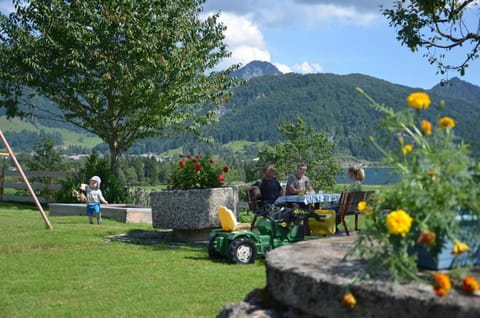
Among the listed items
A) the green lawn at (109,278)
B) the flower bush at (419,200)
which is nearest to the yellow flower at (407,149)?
the flower bush at (419,200)

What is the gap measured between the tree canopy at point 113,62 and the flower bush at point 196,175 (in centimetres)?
938

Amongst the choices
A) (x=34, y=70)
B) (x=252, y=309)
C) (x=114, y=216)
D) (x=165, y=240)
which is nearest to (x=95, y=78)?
(x=34, y=70)

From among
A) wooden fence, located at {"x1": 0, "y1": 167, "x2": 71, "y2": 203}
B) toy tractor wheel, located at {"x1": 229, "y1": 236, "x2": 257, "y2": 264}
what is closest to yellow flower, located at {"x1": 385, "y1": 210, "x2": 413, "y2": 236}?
toy tractor wheel, located at {"x1": 229, "y1": 236, "x2": 257, "y2": 264}

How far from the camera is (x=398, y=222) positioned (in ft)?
9.84

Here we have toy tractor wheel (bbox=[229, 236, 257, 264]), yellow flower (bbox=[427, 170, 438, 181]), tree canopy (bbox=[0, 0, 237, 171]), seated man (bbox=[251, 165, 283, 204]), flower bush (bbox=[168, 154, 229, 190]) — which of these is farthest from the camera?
tree canopy (bbox=[0, 0, 237, 171])

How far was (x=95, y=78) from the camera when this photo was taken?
73.4ft

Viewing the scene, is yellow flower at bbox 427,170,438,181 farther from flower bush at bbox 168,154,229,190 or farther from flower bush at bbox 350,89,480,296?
flower bush at bbox 168,154,229,190

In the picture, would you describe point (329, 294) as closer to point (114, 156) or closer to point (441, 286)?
point (441, 286)

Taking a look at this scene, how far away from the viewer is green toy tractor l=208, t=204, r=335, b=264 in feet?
30.2

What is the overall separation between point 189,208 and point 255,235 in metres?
2.90

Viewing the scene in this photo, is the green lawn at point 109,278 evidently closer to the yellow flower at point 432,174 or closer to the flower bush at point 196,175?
the flower bush at point 196,175

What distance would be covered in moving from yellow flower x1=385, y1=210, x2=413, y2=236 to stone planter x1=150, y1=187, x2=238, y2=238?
9.14 meters

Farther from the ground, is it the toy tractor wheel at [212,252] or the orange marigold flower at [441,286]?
the orange marigold flower at [441,286]

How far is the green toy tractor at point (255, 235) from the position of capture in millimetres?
9219
